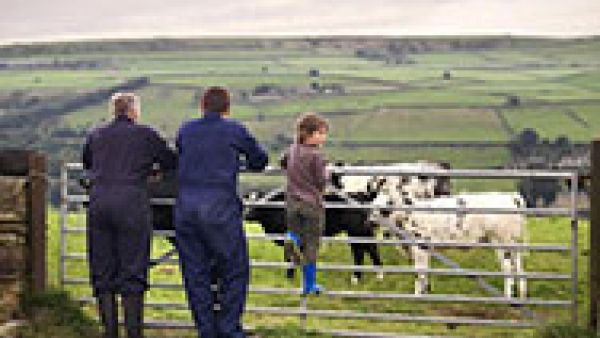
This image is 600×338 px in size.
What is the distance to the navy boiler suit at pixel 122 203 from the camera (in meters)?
9.95

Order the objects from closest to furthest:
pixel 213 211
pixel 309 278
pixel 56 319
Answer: pixel 213 211 → pixel 309 278 → pixel 56 319

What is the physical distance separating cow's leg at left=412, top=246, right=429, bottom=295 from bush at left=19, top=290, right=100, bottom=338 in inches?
205

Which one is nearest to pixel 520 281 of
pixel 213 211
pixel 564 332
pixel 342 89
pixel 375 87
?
pixel 564 332

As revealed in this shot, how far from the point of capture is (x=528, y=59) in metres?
163

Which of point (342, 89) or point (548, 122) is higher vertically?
point (342, 89)

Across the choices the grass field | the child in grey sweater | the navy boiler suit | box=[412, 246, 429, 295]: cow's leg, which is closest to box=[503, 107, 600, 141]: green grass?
the grass field

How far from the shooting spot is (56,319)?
36.9 ft

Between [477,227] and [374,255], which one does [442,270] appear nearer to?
[477,227]

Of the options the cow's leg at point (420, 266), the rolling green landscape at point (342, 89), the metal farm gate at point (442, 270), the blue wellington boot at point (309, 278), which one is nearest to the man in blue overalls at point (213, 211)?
the blue wellington boot at point (309, 278)

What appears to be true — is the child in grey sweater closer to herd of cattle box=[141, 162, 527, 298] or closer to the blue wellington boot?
the blue wellington boot

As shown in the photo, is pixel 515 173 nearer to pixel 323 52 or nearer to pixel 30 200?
pixel 30 200

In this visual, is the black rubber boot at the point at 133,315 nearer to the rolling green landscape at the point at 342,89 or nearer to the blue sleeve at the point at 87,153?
the blue sleeve at the point at 87,153

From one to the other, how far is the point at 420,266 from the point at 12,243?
6417 mm

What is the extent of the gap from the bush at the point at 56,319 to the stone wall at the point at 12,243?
0.61 ft
